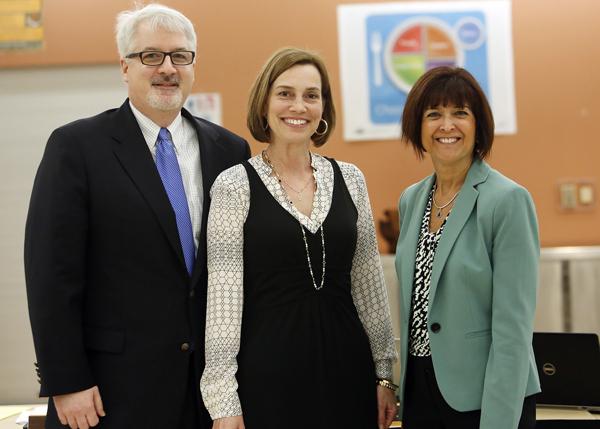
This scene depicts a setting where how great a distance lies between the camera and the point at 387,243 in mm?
4852

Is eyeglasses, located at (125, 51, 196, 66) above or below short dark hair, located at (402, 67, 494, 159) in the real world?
above

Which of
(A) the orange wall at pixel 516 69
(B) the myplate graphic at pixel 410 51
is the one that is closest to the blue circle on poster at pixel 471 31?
(B) the myplate graphic at pixel 410 51

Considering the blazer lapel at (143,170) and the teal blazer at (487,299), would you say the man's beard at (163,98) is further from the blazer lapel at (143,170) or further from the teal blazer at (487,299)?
the teal blazer at (487,299)

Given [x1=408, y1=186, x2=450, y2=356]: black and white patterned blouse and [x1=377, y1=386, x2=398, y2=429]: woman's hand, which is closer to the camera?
[x1=408, y1=186, x2=450, y2=356]: black and white patterned blouse

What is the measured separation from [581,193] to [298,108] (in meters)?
3.38

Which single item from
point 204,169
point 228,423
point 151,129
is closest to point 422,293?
point 228,423

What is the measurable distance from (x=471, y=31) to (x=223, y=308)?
3.54m

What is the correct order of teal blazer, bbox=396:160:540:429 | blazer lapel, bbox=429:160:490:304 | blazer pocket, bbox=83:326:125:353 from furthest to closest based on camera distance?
blazer pocket, bbox=83:326:125:353 < blazer lapel, bbox=429:160:490:304 < teal blazer, bbox=396:160:540:429

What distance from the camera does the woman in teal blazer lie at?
1.92m

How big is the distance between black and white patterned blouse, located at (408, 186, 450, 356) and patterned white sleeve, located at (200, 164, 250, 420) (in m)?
0.52

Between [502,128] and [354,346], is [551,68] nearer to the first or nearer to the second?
[502,128]

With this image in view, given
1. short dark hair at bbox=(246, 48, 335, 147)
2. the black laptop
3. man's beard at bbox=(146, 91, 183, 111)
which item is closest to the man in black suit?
man's beard at bbox=(146, 91, 183, 111)

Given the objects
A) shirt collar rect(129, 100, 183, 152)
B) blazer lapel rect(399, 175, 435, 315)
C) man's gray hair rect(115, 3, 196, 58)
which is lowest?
blazer lapel rect(399, 175, 435, 315)

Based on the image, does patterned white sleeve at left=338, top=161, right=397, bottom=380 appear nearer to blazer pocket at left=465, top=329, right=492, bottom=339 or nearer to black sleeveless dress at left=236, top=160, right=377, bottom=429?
black sleeveless dress at left=236, top=160, right=377, bottom=429
